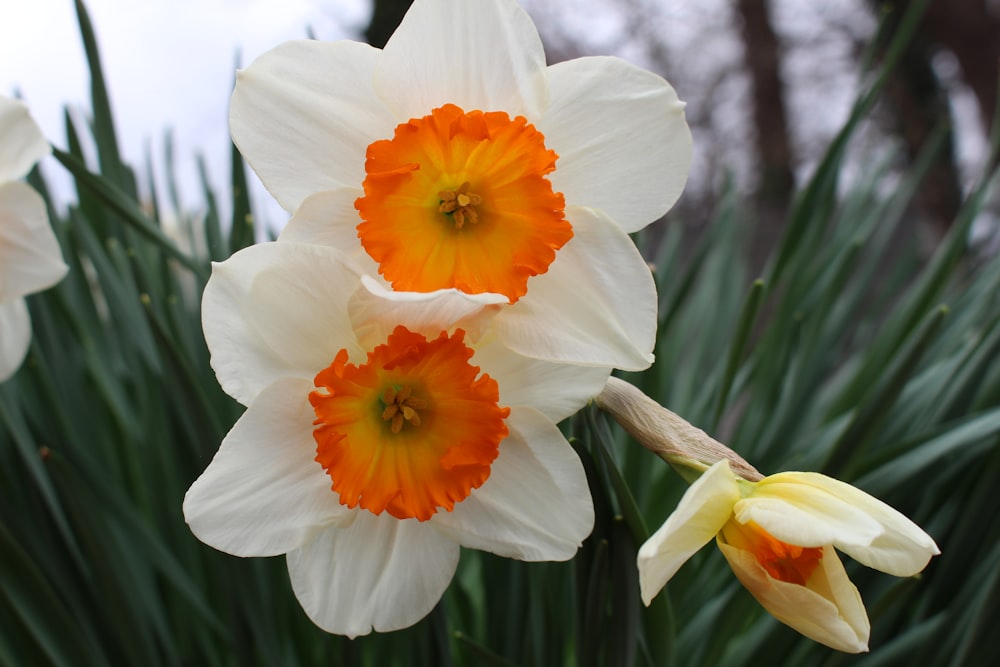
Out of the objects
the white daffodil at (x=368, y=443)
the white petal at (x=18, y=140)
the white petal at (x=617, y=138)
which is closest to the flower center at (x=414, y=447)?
the white daffodil at (x=368, y=443)

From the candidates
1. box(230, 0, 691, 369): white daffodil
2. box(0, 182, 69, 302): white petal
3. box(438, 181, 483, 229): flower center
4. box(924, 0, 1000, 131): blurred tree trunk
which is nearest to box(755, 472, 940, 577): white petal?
box(230, 0, 691, 369): white daffodil

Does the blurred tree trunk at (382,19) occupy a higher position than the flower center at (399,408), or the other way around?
the flower center at (399,408)

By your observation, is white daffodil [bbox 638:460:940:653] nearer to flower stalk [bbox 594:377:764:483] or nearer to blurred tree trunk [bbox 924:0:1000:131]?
flower stalk [bbox 594:377:764:483]

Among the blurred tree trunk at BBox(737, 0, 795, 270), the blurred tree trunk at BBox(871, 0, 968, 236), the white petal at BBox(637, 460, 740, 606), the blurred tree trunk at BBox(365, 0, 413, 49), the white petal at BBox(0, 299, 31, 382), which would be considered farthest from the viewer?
the blurred tree trunk at BBox(737, 0, 795, 270)

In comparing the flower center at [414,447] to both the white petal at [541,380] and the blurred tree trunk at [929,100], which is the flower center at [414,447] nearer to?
the white petal at [541,380]

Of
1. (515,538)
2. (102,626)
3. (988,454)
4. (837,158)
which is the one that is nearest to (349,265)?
(515,538)

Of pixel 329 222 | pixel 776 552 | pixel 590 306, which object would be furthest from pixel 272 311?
pixel 776 552
